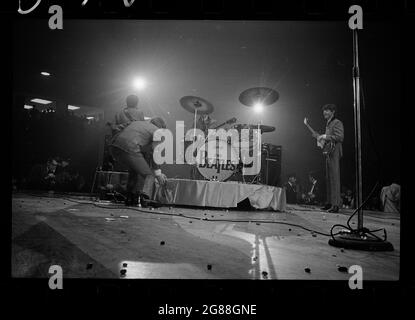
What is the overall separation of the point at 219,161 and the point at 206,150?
378 mm

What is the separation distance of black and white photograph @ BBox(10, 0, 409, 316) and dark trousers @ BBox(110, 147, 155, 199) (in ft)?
0.09

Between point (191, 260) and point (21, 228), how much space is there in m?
1.61

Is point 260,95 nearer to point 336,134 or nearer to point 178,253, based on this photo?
point 336,134

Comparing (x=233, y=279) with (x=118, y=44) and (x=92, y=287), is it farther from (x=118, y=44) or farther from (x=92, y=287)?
(x=118, y=44)

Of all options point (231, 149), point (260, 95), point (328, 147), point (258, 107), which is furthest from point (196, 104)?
point (328, 147)

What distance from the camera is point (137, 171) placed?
465 centimetres

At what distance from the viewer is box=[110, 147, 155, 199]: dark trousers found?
4586mm

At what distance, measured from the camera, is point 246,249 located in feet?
6.65

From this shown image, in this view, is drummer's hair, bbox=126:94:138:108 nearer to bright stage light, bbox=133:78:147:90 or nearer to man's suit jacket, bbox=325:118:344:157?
man's suit jacket, bbox=325:118:344:157

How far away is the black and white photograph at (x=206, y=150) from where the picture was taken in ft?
5.65

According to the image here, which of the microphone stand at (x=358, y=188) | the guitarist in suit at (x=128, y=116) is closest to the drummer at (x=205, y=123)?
the guitarist in suit at (x=128, y=116)

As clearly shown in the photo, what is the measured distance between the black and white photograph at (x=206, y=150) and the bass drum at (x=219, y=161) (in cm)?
3

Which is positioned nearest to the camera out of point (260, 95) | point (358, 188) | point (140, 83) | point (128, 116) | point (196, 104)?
point (358, 188)
